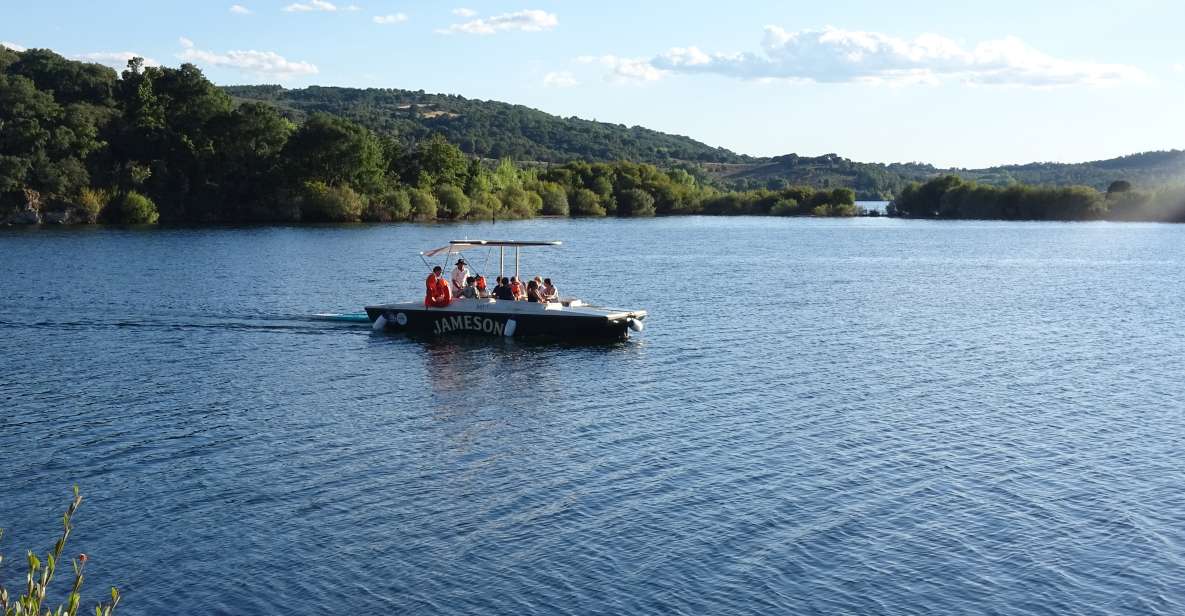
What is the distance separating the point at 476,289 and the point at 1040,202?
5746 inches

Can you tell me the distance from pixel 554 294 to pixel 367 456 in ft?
60.2

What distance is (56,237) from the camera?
96000 millimetres

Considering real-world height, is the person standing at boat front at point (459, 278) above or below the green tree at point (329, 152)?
below

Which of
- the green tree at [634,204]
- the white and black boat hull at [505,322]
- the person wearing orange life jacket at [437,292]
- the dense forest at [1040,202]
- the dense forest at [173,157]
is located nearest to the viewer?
the white and black boat hull at [505,322]

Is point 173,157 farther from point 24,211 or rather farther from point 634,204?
point 634,204

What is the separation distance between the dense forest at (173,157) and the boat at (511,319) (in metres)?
83.1

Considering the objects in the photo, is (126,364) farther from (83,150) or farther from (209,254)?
(83,150)

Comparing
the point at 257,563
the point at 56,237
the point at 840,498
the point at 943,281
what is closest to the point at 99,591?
the point at 257,563

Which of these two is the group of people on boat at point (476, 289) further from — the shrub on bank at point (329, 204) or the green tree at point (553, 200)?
the green tree at point (553, 200)

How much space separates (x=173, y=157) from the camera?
12912cm

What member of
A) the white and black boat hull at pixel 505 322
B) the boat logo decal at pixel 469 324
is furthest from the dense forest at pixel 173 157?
the boat logo decal at pixel 469 324

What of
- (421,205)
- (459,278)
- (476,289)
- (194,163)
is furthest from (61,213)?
(476,289)

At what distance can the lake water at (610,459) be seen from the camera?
717 inches

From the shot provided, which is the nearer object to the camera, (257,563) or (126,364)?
(257,563)
